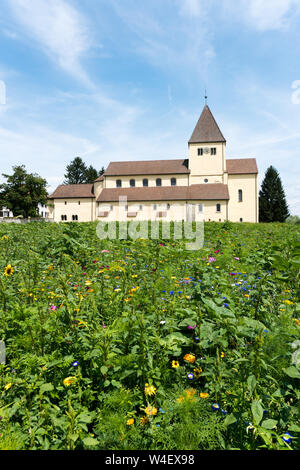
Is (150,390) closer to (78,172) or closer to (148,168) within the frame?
(148,168)

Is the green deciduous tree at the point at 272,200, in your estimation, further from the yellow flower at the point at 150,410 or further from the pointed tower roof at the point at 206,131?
the yellow flower at the point at 150,410

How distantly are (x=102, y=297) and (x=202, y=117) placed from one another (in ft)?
172

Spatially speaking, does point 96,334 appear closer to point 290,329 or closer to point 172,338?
point 172,338

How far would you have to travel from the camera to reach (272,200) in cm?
5328

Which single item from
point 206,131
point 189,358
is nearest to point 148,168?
point 206,131

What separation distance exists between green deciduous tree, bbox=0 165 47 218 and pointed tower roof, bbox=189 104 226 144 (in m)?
26.9

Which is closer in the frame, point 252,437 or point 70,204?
point 252,437

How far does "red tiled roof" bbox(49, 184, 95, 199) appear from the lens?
4800cm

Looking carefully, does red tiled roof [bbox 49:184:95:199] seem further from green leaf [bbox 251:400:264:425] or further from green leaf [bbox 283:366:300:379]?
green leaf [bbox 251:400:264:425]

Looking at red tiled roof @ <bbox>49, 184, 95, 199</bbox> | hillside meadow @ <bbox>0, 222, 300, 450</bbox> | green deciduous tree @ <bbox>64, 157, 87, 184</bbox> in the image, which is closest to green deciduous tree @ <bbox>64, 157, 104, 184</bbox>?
green deciduous tree @ <bbox>64, 157, 87, 184</bbox>

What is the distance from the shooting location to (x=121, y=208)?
4366 cm

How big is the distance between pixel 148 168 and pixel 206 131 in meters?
11.7
